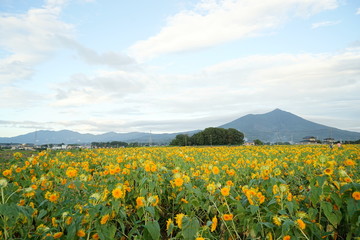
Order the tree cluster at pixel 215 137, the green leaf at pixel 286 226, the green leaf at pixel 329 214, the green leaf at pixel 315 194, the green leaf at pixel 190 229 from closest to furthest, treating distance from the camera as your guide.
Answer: the green leaf at pixel 190 229 < the green leaf at pixel 286 226 < the green leaf at pixel 329 214 < the green leaf at pixel 315 194 < the tree cluster at pixel 215 137

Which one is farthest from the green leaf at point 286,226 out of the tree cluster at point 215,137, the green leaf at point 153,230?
the tree cluster at point 215,137

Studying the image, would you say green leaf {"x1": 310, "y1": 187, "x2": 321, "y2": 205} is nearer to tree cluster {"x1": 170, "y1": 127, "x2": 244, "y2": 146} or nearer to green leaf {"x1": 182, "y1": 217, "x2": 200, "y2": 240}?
green leaf {"x1": 182, "y1": 217, "x2": 200, "y2": 240}

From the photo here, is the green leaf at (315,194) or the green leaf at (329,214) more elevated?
the green leaf at (315,194)

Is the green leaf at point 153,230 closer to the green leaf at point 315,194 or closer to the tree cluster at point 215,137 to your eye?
the green leaf at point 315,194

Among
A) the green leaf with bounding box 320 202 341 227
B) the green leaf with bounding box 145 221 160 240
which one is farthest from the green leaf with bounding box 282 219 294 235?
the green leaf with bounding box 145 221 160 240

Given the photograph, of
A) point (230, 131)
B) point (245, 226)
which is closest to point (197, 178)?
point (245, 226)

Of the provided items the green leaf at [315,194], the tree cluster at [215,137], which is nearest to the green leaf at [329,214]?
the green leaf at [315,194]

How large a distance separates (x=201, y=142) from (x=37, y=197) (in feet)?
161

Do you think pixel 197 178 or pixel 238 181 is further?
pixel 238 181

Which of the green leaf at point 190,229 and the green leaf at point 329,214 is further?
the green leaf at point 329,214

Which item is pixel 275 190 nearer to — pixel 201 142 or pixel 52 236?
pixel 52 236

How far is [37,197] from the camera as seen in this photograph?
325 cm

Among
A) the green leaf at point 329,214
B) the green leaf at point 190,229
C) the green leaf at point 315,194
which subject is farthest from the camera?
the green leaf at point 315,194

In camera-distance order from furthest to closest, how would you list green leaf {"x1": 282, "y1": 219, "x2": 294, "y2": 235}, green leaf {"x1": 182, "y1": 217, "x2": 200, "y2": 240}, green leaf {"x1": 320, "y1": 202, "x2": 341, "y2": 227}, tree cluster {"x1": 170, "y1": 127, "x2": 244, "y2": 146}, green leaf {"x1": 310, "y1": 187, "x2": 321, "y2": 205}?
1. tree cluster {"x1": 170, "y1": 127, "x2": 244, "y2": 146}
2. green leaf {"x1": 310, "y1": 187, "x2": 321, "y2": 205}
3. green leaf {"x1": 320, "y1": 202, "x2": 341, "y2": 227}
4. green leaf {"x1": 282, "y1": 219, "x2": 294, "y2": 235}
5. green leaf {"x1": 182, "y1": 217, "x2": 200, "y2": 240}
